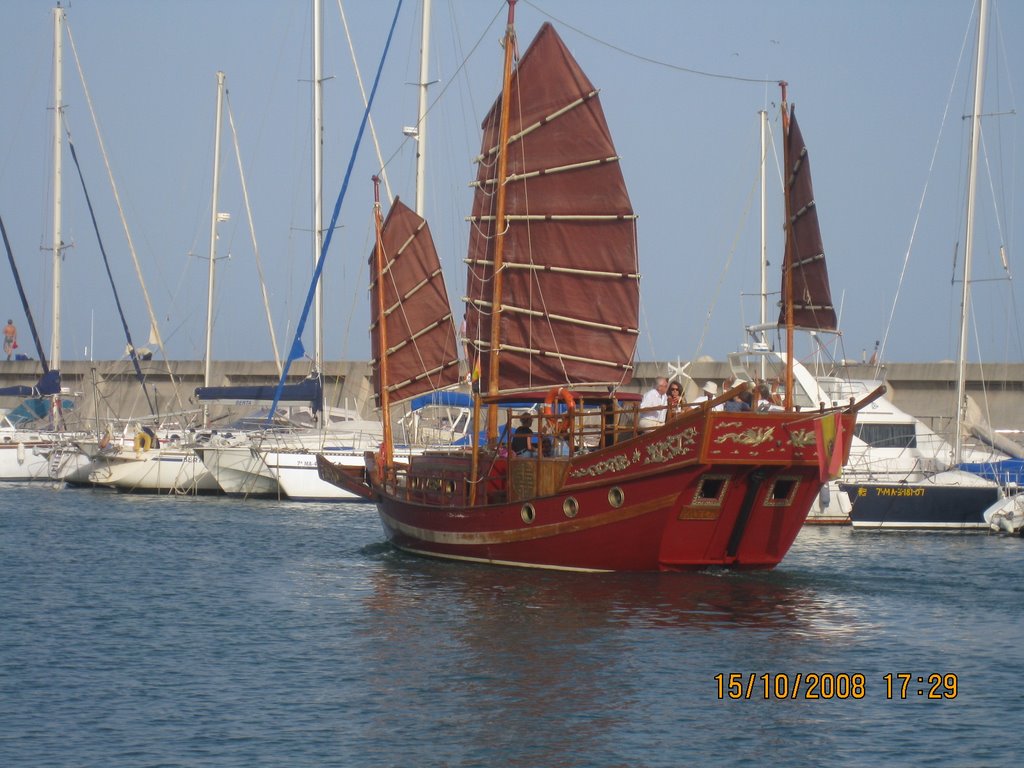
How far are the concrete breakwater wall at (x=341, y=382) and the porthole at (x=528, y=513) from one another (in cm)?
1668

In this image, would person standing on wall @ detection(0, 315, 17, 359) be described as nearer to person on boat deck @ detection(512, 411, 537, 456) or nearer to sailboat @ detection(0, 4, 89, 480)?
sailboat @ detection(0, 4, 89, 480)

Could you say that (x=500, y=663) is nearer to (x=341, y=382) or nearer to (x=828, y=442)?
(x=828, y=442)

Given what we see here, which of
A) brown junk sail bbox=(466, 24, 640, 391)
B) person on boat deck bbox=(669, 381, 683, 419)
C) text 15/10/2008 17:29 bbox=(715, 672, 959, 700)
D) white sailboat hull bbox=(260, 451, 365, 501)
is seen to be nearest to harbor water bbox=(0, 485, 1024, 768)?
text 15/10/2008 17:29 bbox=(715, 672, 959, 700)

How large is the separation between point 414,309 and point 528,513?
271 inches

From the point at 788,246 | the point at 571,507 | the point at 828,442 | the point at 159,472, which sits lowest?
the point at 159,472

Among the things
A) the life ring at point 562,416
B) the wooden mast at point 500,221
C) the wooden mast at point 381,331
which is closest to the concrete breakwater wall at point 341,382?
the wooden mast at point 381,331

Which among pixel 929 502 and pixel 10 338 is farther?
pixel 10 338

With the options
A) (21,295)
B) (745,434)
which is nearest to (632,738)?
(745,434)

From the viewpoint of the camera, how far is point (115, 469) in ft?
130

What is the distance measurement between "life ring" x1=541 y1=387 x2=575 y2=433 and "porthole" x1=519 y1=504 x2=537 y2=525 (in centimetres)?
120

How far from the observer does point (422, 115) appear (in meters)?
34.5

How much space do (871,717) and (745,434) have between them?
632cm

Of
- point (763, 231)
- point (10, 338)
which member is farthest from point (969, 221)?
point (10, 338)

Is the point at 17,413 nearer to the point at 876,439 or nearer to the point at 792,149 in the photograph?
the point at 876,439
